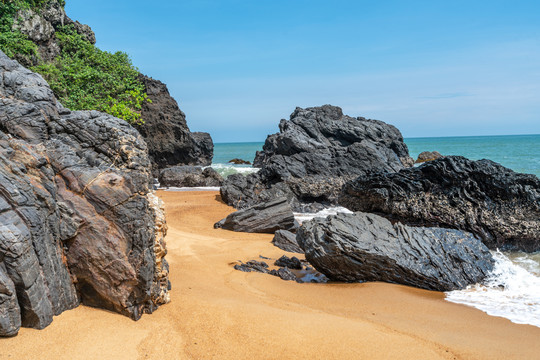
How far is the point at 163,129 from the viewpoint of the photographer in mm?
29984

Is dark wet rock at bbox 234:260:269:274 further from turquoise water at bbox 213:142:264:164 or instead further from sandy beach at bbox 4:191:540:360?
turquoise water at bbox 213:142:264:164

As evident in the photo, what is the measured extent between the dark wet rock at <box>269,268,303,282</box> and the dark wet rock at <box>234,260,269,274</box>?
227mm

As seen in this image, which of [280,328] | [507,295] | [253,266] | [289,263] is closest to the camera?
[280,328]

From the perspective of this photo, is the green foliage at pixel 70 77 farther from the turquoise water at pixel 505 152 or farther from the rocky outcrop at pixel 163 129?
the turquoise water at pixel 505 152

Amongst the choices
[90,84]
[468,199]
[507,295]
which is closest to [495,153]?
[468,199]

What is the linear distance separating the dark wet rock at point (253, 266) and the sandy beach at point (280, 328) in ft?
1.94

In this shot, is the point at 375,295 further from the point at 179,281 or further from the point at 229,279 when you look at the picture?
the point at 179,281

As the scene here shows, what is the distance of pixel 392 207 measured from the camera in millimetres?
11117

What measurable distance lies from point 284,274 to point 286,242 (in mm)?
2913

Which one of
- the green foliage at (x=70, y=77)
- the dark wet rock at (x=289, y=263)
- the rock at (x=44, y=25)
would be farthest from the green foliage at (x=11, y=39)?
the dark wet rock at (x=289, y=263)

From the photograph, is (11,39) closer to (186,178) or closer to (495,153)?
(186,178)

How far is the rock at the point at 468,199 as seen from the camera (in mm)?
9953

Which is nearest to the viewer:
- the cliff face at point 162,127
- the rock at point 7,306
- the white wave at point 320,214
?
the rock at point 7,306

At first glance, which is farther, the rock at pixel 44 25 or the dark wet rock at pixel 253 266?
the rock at pixel 44 25
